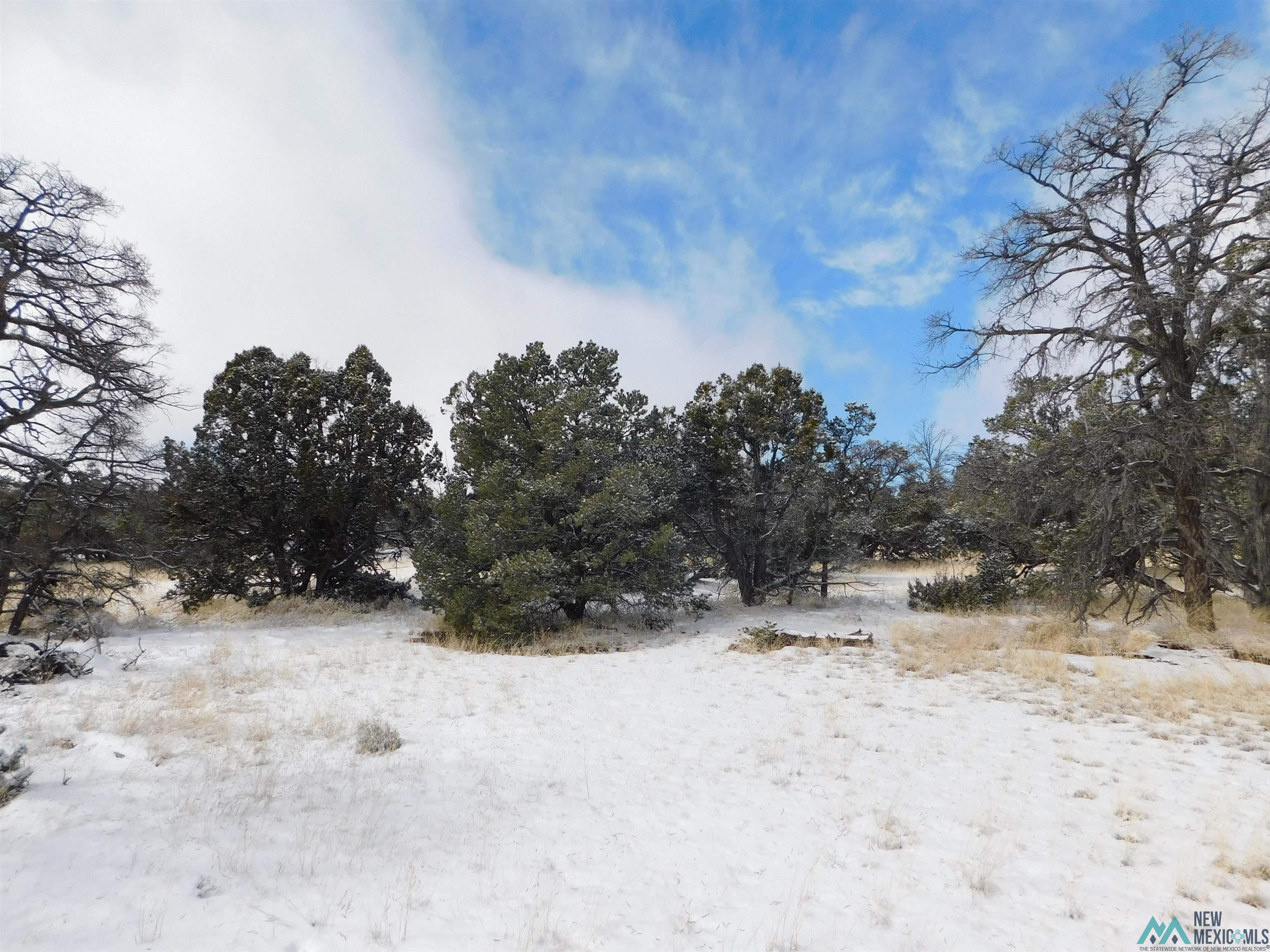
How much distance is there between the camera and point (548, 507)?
15477 mm

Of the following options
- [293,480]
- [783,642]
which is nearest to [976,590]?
[783,642]

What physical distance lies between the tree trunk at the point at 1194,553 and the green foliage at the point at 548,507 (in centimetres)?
1092

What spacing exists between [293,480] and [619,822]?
699 inches

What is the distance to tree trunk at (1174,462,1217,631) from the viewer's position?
12039 millimetres

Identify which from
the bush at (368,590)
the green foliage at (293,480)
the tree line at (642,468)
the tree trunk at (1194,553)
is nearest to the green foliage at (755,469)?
the tree line at (642,468)

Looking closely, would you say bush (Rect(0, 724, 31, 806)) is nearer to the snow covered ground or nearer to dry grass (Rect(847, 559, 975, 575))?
the snow covered ground

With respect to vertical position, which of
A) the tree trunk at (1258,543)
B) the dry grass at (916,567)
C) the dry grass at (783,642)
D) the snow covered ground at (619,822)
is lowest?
the snow covered ground at (619,822)

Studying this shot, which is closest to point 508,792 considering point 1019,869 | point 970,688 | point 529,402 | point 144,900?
point 144,900

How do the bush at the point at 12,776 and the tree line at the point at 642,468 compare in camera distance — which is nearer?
the bush at the point at 12,776

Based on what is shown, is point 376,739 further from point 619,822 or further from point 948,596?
point 948,596

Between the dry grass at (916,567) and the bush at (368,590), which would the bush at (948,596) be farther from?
the bush at (368,590)

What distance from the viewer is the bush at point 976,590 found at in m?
18.0

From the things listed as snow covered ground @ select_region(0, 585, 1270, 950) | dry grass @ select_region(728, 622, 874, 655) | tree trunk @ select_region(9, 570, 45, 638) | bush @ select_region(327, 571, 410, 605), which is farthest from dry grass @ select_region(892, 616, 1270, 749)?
tree trunk @ select_region(9, 570, 45, 638)

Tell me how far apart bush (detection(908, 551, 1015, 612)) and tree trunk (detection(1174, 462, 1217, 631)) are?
564cm
